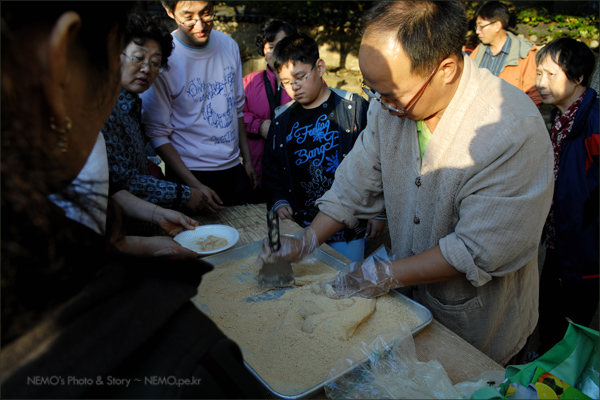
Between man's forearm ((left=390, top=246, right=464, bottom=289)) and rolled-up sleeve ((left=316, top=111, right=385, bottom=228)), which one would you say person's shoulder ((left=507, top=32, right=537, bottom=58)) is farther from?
man's forearm ((left=390, top=246, right=464, bottom=289))

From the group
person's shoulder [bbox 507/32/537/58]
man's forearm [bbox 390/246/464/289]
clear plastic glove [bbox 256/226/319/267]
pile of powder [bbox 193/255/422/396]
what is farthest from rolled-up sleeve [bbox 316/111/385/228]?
person's shoulder [bbox 507/32/537/58]

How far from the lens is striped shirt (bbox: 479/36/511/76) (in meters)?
4.23

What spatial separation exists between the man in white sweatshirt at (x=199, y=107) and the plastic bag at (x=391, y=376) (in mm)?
1635

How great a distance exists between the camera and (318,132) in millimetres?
2666

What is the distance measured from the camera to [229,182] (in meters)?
3.12

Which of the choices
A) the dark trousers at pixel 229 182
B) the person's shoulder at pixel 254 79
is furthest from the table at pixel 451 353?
the person's shoulder at pixel 254 79

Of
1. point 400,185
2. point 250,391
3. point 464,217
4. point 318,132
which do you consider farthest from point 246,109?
point 250,391

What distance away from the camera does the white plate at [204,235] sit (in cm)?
194

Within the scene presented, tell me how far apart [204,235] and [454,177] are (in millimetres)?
1262

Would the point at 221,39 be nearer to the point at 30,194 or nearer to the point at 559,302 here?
the point at 30,194

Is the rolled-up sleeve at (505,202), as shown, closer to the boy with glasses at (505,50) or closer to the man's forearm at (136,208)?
the man's forearm at (136,208)

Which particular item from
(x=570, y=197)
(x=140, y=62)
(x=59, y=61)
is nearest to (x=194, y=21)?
(x=140, y=62)

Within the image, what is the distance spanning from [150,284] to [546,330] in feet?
9.38

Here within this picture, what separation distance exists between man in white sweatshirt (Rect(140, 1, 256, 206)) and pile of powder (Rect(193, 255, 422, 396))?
1144 millimetres
